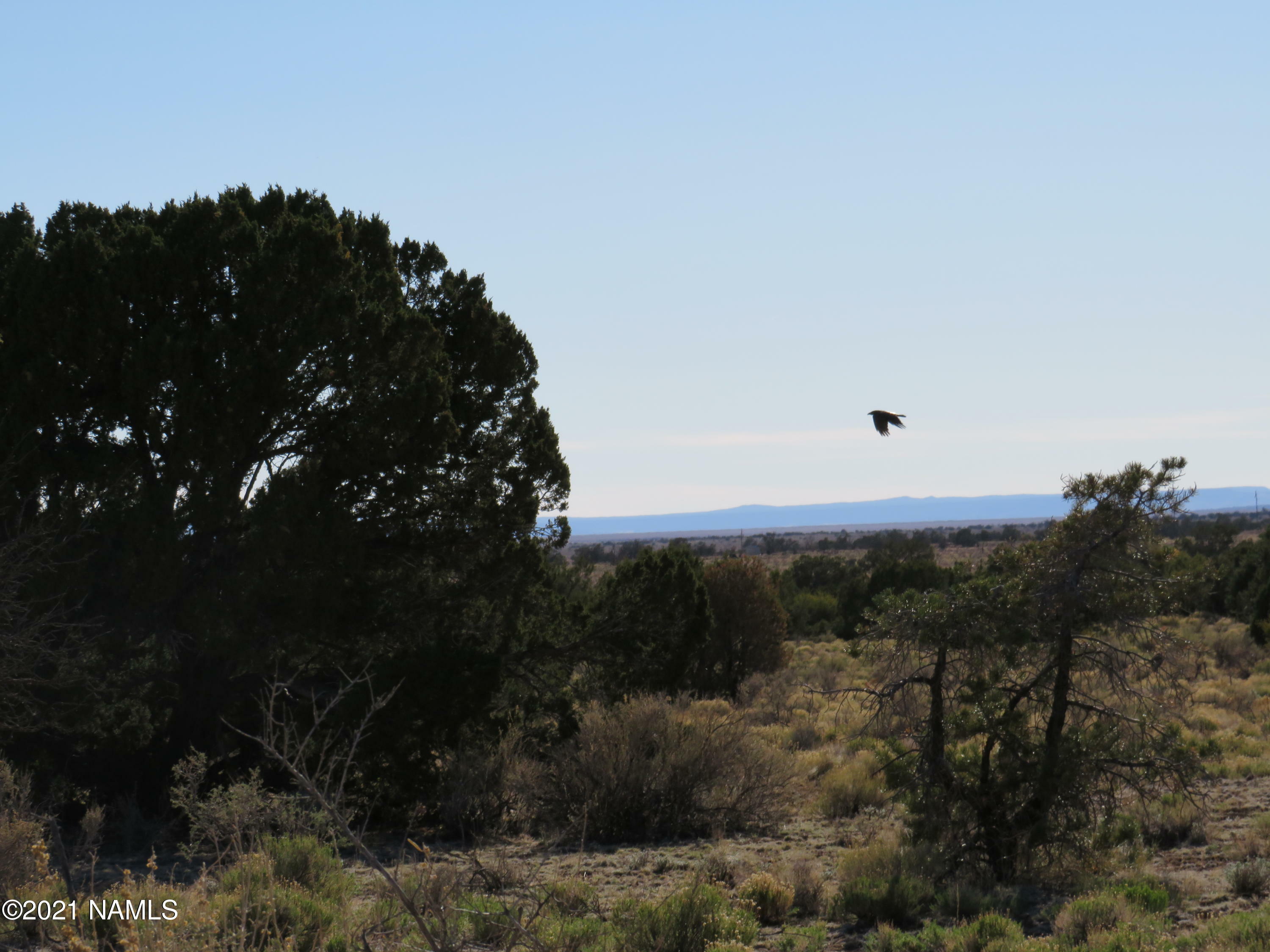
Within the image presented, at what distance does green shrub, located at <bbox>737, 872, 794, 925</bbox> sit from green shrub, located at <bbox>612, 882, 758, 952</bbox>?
0.74 meters

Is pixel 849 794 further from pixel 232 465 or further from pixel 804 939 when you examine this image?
pixel 232 465

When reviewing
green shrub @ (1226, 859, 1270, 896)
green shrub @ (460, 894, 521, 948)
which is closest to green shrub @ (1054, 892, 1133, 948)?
green shrub @ (1226, 859, 1270, 896)

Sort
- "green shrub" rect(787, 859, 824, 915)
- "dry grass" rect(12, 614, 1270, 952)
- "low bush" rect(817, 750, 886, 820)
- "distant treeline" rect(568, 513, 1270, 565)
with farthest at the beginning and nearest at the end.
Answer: "distant treeline" rect(568, 513, 1270, 565) → "low bush" rect(817, 750, 886, 820) → "green shrub" rect(787, 859, 824, 915) → "dry grass" rect(12, 614, 1270, 952)

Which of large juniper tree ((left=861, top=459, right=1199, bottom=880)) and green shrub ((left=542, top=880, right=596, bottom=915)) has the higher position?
large juniper tree ((left=861, top=459, right=1199, bottom=880))

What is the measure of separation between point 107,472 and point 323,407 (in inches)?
95.3

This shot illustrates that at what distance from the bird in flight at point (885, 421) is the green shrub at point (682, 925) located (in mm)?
3547

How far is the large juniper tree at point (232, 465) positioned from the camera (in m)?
11.1

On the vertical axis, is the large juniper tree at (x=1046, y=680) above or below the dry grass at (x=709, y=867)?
above

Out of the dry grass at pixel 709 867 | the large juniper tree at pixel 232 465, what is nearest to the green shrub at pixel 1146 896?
the dry grass at pixel 709 867

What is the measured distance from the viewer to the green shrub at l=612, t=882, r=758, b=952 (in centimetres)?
692

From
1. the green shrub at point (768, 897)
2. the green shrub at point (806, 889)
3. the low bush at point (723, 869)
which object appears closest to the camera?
the green shrub at point (768, 897)

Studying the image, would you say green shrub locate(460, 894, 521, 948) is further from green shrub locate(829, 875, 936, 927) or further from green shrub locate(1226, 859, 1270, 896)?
green shrub locate(1226, 859, 1270, 896)

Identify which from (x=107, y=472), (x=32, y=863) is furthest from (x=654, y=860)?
(x=107, y=472)

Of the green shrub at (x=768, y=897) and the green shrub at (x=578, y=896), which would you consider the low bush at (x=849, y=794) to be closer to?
the green shrub at (x=768, y=897)
